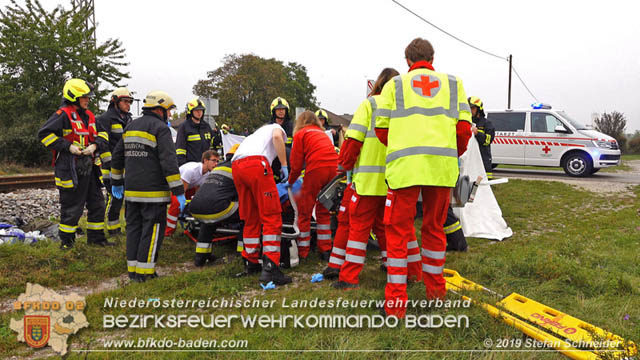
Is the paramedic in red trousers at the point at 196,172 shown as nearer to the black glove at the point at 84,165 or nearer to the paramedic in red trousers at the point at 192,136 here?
the black glove at the point at 84,165

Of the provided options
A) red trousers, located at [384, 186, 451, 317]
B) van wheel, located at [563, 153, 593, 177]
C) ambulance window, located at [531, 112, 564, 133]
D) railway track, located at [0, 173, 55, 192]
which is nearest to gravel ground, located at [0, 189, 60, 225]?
railway track, located at [0, 173, 55, 192]

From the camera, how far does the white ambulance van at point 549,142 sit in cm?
1176

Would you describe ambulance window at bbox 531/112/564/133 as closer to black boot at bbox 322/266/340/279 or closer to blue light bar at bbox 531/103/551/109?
blue light bar at bbox 531/103/551/109

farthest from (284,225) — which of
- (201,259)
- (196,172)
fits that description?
(196,172)

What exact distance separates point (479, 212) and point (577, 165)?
8.36 m

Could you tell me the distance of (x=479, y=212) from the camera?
19.2 ft

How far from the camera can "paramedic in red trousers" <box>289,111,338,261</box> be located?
14.9 ft

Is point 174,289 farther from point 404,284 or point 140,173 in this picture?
point 404,284

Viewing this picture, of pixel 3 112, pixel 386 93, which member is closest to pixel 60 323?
pixel 386 93

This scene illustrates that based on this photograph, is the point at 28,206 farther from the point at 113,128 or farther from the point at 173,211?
the point at 173,211

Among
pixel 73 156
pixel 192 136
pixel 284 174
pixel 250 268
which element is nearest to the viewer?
pixel 250 268

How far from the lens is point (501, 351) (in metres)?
2.49

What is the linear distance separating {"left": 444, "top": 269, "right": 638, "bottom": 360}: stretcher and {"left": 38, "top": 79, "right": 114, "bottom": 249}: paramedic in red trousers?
184 inches

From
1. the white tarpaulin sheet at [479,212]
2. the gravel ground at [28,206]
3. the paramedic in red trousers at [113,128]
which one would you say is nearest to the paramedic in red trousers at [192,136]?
the paramedic in red trousers at [113,128]
